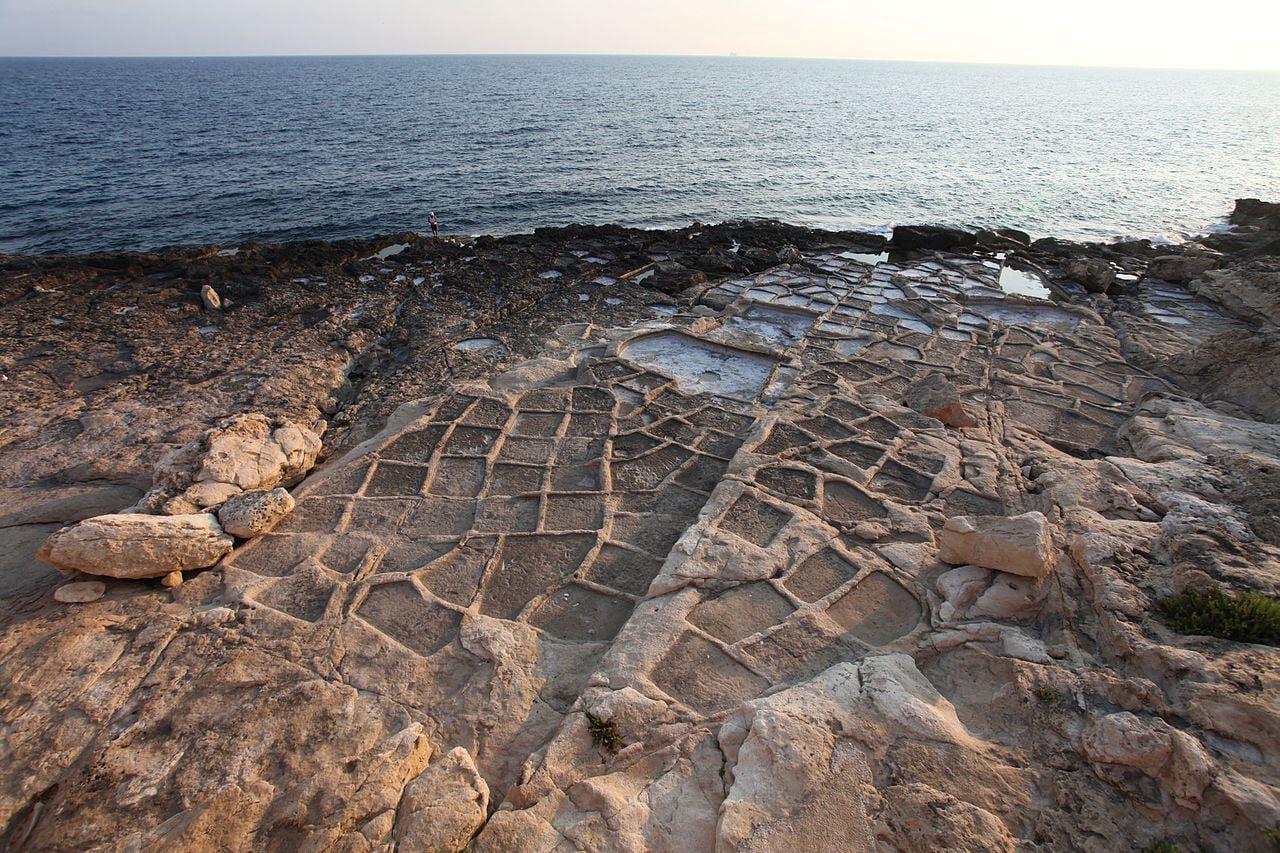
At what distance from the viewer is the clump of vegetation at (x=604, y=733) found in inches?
139

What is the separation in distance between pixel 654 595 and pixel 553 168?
2952 centimetres

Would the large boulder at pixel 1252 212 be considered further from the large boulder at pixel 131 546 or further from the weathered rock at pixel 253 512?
the large boulder at pixel 131 546

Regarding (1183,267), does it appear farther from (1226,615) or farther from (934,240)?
(1226,615)

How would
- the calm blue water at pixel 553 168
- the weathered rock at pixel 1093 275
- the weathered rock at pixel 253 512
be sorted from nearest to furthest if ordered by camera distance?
the weathered rock at pixel 253 512, the weathered rock at pixel 1093 275, the calm blue water at pixel 553 168

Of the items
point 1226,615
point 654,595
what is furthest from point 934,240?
point 654,595

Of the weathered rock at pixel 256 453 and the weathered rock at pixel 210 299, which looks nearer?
the weathered rock at pixel 256 453

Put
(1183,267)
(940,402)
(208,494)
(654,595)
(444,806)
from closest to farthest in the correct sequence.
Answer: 1. (444,806)
2. (654,595)
3. (208,494)
4. (940,402)
5. (1183,267)

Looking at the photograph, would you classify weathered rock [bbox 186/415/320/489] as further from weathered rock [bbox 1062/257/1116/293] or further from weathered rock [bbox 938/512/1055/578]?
weathered rock [bbox 1062/257/1116/293]

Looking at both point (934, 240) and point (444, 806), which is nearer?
point (444, 806)

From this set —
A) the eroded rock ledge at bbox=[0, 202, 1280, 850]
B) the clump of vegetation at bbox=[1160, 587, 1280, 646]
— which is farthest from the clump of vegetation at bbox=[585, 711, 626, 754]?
the clump of vegetation at bbox=[1160, 587, 1280, 646]

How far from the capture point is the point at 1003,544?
14.3ft

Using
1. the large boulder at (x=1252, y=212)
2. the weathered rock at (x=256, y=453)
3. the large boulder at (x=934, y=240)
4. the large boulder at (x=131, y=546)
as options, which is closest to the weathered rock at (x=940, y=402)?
the weathered rock at (x=256, y=453)

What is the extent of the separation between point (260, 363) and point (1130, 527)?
35.2 ft

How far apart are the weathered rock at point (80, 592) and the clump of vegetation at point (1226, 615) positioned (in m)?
7.73
